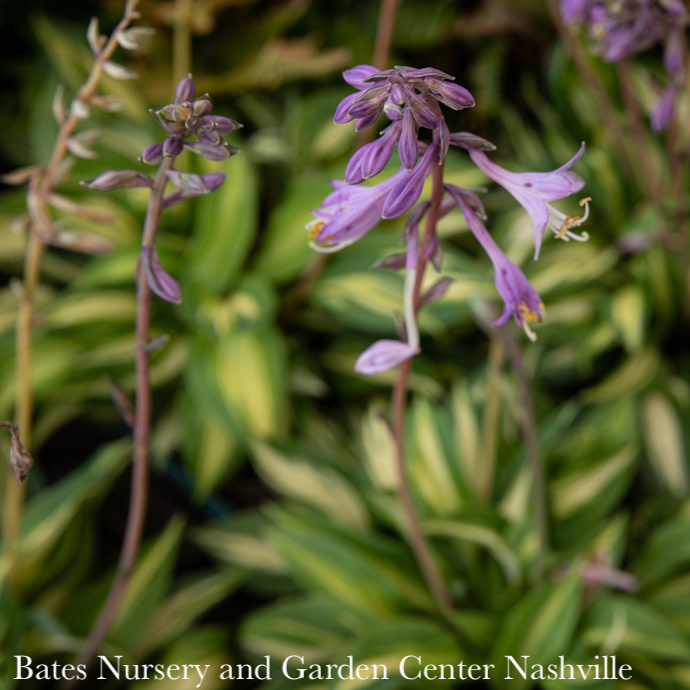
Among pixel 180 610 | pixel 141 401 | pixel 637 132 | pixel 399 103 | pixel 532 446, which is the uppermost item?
pixel 399 103

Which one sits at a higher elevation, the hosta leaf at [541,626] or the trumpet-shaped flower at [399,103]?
the trumpet-shaped flower at [399,103]

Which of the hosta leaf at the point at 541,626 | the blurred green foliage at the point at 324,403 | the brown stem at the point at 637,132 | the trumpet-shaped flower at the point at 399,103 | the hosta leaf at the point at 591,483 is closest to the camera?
the trumpet-shaped flower at the point at 399,103

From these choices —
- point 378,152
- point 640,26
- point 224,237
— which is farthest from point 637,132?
point 378,152

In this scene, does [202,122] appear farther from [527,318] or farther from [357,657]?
[357,657]

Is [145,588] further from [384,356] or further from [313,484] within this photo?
[384,356]

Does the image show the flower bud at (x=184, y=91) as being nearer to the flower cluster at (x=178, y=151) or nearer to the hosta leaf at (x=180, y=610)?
the flower cluster at (x=178, y=151)

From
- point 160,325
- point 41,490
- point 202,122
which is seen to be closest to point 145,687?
point 41,490

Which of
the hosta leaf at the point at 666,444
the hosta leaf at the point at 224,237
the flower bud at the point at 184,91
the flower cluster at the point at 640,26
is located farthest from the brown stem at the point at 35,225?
the hosta leaf at the point at 666,444
